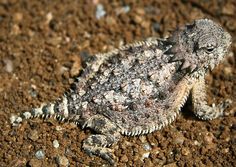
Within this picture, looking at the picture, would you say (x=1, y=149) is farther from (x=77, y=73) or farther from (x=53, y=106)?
(x=77, y=73)

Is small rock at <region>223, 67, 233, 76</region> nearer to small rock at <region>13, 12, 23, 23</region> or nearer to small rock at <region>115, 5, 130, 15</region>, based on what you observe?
small rock at <region>115, 5, 130, 15</region>

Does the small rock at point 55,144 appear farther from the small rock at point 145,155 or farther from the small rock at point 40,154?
the small rock at point 145,155

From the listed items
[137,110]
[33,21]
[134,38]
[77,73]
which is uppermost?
[33,21]

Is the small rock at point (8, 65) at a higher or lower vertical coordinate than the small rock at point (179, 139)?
higher

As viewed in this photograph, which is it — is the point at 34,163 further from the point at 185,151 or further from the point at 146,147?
the point at 185,151

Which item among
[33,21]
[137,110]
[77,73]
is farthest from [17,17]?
[137,110]

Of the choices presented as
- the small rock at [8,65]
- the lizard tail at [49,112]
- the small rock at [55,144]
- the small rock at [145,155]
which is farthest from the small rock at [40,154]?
the small rock at [8,65]
